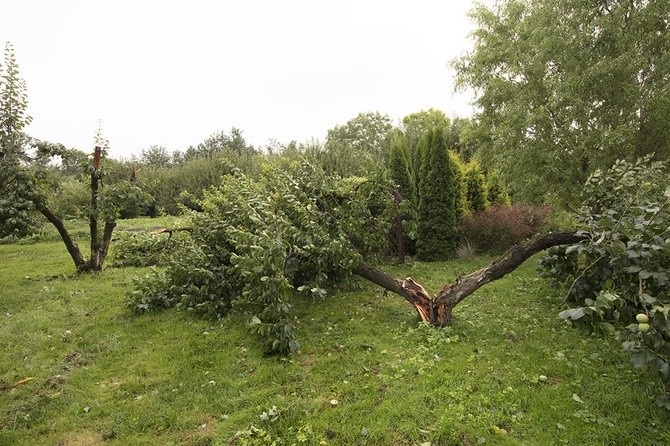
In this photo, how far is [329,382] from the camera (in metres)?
3.25

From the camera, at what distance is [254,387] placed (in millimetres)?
3219

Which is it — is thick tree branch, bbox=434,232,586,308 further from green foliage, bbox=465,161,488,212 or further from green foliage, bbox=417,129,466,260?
green foliage, bbox=465,161,488,212

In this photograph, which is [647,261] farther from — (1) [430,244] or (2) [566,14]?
(2) [566,14]

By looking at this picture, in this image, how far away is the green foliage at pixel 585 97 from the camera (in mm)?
6035

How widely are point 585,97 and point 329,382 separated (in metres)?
6.53

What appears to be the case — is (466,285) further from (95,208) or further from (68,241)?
(68,241)

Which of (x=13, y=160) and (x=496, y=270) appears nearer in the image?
(x=496, y=270)

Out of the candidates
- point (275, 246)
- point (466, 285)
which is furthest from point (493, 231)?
point (275, 246)

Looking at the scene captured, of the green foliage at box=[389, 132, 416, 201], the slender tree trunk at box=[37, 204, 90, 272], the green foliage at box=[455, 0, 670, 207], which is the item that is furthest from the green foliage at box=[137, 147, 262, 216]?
the green foliage at box=[455, 0, 670, 207]

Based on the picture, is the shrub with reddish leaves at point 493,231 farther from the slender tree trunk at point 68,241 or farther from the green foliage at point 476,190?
the slender tree trunk at point 68,241

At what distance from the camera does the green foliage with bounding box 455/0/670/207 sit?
6035mm

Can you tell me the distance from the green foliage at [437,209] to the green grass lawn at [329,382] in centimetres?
316

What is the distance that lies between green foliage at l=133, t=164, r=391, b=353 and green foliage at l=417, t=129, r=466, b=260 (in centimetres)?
205

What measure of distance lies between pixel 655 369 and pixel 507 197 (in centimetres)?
1083
